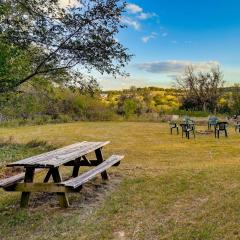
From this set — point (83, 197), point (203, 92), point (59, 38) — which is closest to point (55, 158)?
point (83, 197)

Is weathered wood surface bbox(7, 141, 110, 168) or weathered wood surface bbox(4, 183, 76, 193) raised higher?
weathered wood surface bbox(7, 141, 110, 168)

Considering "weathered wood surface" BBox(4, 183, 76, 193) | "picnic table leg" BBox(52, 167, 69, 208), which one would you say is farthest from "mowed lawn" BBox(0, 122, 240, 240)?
"weathered wood surface" BBox(4, 183, 76, 193)

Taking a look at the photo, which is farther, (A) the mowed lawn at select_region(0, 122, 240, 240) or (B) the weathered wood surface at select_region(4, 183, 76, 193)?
(B) the weathered wood surface at select_region(4, 183, 76, 193)

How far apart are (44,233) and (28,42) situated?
659 cm

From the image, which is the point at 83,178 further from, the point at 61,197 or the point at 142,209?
the point at 142,209

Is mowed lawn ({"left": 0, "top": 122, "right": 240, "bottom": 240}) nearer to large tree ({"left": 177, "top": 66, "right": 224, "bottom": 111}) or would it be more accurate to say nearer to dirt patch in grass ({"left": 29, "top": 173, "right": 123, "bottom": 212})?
dirt patch in grass ({"left": 29, "top": 173, "right": 123, "bottom": 212})

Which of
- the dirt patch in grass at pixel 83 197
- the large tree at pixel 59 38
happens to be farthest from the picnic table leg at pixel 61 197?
the large tree at pixel 59 38

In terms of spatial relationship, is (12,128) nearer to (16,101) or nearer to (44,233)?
(16,101)

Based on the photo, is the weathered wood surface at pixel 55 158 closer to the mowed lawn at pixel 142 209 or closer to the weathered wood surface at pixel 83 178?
the weathered wood surface at pixel 83 178

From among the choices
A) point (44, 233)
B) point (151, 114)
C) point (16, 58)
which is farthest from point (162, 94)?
point (44, 233)

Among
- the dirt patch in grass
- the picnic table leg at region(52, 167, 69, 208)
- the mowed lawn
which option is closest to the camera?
the mowed lawn

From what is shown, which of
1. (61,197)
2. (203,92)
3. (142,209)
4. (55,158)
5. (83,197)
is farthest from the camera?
(203,92)

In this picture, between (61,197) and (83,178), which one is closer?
(61,197)

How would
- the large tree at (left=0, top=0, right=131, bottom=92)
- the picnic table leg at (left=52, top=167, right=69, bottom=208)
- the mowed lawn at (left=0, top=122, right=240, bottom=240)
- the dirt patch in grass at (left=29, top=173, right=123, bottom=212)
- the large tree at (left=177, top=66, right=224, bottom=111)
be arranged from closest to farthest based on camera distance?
the mowed lawn at (left=0, top=122, right=240, bottom=240)
the picnic table leg at (left=52, top=167, right=69, bottom=208)
the dirt patch in grass at (left=29, top=173, right=123, bottom=212)
the large tree at (left=0, top=0, right=131, bottom=92)
the large tree at (left=177, top=66, right=224, bottom=111)
